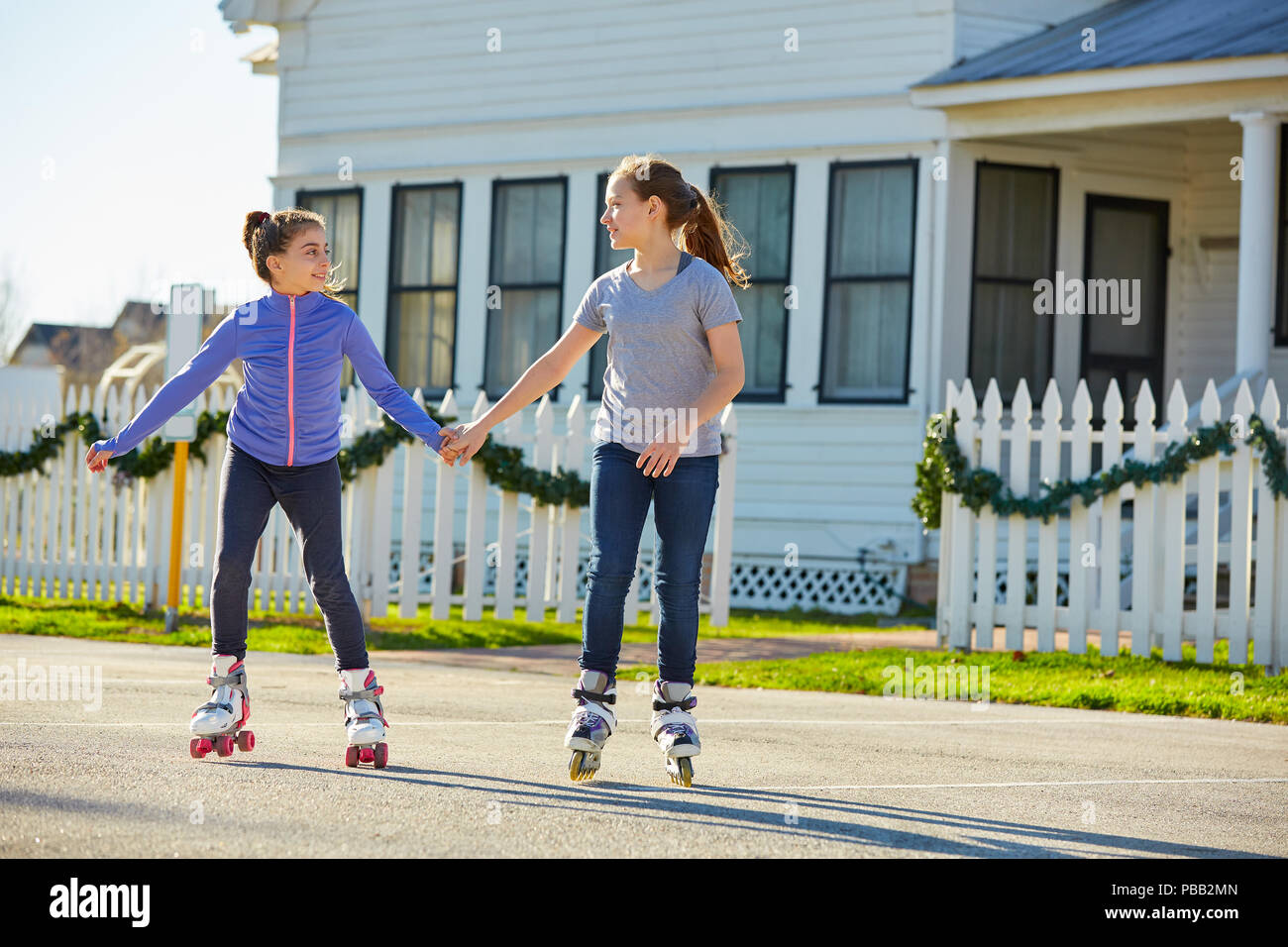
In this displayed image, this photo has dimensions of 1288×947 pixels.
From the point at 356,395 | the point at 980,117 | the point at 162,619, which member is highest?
the point at 980,117

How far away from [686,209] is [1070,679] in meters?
4.64

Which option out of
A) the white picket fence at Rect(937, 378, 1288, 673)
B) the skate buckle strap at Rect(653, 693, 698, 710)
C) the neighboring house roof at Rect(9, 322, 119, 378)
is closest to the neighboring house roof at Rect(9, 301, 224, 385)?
the neighboring house roof at Rect(9, 322, 119, 378)

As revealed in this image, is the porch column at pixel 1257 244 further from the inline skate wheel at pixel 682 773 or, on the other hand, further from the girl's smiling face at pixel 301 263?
the girl's smiling face at pixel 301 263

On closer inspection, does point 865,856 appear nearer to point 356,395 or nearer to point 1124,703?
point 1124,703

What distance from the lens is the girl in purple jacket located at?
534cm

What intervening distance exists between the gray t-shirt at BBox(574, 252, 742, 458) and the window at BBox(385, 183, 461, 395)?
1129 centimetres

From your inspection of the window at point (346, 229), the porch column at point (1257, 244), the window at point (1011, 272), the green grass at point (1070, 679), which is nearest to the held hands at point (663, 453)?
the green grass at point (1070, 679)

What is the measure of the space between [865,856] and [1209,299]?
11984 mm

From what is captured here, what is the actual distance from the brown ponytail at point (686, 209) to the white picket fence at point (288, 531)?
473 centimetres

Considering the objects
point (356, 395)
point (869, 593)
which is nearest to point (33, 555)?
point (356, 395)

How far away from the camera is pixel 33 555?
13133 mm

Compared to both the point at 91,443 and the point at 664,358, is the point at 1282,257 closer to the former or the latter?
the point at 91,443

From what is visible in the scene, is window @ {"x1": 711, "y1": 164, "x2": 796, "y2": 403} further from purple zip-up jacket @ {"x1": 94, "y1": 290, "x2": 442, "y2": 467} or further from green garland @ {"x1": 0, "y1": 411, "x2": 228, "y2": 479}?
purple zip-up jacket @ {"x1": 94, "y1": 290, "x2": 442, "y2": 467}
